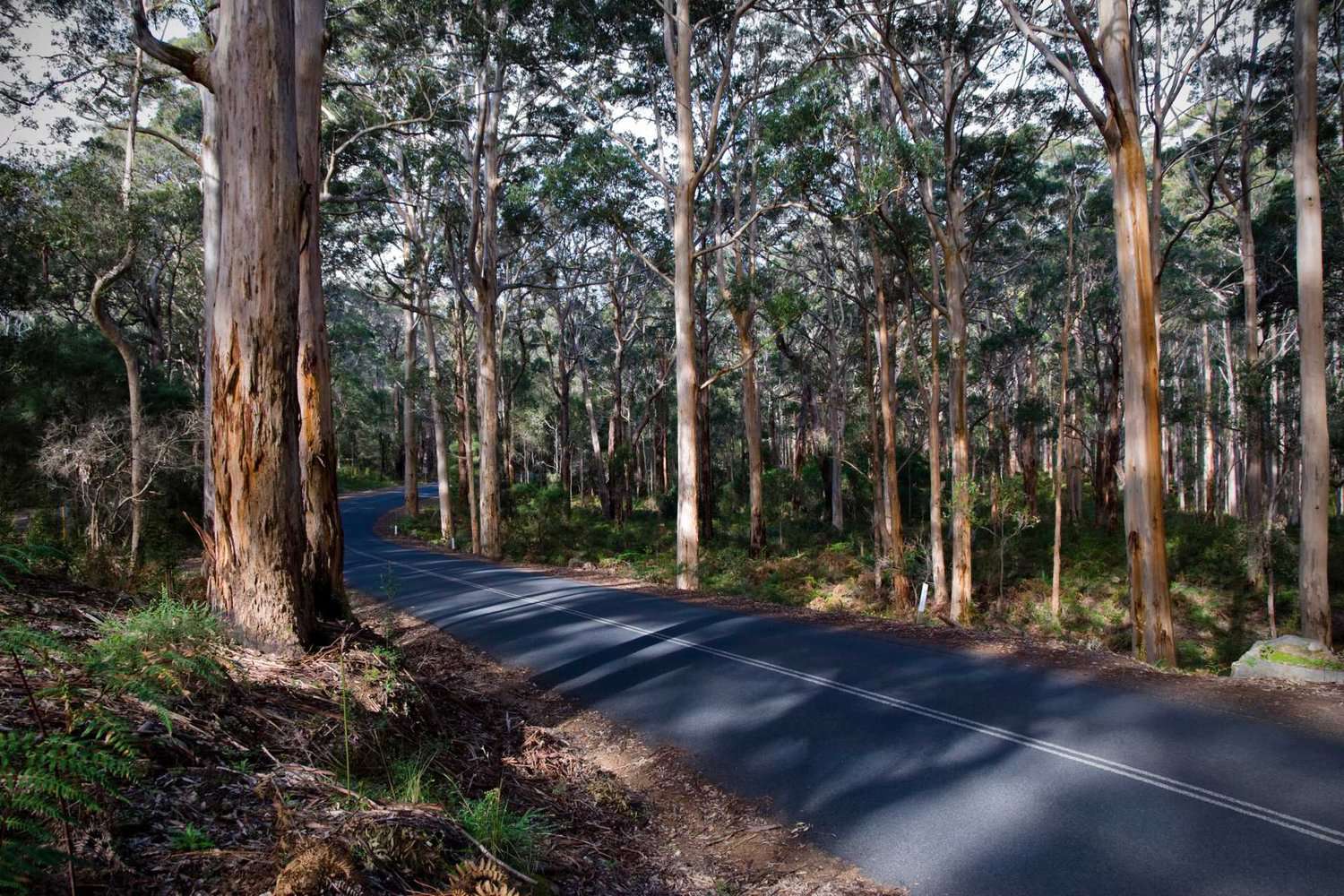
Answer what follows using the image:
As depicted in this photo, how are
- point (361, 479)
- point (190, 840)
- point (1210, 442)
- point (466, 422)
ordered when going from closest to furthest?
point (190, 840), point (466, 422), point (1210, 442), point (361, 479)

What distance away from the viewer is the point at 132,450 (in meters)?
15.0

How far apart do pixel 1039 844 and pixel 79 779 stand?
451 centimetres

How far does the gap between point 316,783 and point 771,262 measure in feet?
71.0

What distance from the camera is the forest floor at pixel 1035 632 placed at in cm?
643

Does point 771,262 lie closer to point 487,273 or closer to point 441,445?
point 487,273

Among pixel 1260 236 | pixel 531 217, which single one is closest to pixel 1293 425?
pixel 1260 236

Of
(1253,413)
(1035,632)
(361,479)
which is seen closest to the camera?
(1035,632)

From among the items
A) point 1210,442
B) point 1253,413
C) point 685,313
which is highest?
point 685,313

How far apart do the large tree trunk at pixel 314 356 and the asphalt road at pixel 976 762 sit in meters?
2.87

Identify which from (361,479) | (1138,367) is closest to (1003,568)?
(1138,367)

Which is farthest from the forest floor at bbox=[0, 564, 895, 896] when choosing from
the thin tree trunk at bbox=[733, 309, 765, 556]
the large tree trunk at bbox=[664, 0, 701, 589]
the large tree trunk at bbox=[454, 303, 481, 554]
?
the large tree trunk at bbox=[454, 303, 481, 554]

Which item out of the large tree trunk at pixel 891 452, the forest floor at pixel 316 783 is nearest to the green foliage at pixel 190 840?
the forest floor at pixel 316 783

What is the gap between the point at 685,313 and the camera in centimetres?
1577

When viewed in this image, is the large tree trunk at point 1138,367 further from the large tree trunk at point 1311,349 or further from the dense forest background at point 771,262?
the large tree trunk at point 1311,349
